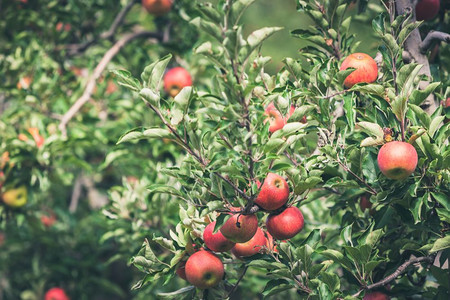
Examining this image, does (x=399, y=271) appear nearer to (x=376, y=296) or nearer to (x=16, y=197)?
(x=376, y=296)

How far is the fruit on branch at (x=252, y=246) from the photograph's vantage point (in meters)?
1.81

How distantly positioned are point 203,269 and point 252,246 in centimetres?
18

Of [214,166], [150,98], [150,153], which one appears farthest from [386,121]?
[150,153]

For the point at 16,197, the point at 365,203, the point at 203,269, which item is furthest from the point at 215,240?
the point at 16,197

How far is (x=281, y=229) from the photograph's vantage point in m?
1.72

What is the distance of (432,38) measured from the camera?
6.31ft

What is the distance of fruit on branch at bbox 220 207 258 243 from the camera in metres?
1.63

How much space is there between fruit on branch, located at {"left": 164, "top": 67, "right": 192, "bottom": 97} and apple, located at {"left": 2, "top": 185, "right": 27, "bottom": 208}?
103cm

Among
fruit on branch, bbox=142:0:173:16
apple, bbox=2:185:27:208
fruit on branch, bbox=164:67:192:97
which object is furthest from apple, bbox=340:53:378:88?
apple, bbox=2:185:27:208

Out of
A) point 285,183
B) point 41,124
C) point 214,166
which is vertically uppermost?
point 214,166

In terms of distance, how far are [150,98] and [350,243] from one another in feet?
2.79

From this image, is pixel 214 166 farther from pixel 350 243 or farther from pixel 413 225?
pixel 413 225

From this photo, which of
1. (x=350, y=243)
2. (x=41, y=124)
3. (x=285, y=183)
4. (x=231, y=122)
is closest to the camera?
(x=231, y=122)

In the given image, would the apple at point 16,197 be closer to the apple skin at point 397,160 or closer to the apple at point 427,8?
the apple skin at point 397,160
